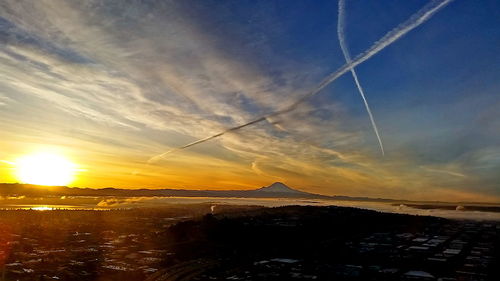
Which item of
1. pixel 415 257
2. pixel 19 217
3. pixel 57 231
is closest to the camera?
pixel 415 257

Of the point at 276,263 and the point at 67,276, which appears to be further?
the point at 276,263

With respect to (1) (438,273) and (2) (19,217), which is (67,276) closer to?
(1) (438,273)

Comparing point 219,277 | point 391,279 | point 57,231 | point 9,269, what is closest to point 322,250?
point 391,279

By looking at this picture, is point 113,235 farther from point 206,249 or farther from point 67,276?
point 67,276

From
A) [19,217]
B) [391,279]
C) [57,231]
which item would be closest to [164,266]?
[391,279]

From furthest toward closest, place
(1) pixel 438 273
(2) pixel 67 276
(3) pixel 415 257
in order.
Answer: (3) pixel 415 257
(1) pixel 438 273
(2) pixel 67 276

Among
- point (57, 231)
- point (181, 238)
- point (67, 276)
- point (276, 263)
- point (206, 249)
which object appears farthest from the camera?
point (57, 231)

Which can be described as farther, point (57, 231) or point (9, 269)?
point (57, 231)

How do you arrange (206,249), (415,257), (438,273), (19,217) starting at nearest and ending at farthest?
(438,273) → (415,257) → (206,249) → (19,217)

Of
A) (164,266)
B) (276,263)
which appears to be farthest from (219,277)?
(276,263)
